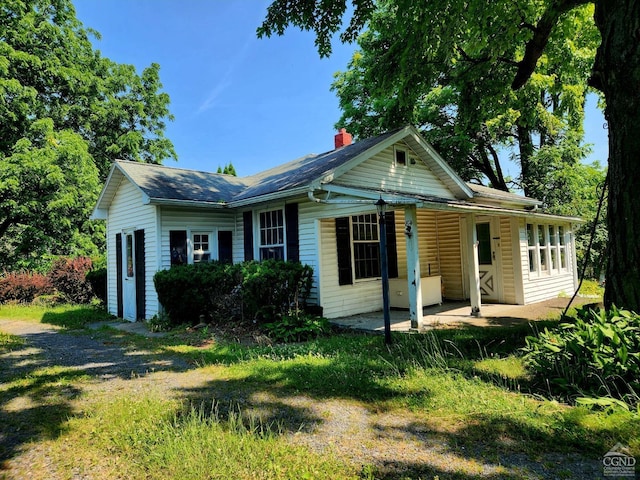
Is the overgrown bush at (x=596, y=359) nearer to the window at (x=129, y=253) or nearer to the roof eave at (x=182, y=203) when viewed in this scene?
the roof eave at (x=182, y=203)

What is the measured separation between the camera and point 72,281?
50.2 feet

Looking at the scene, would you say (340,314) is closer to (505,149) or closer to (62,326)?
(62,326)

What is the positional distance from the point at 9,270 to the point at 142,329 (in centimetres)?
1313

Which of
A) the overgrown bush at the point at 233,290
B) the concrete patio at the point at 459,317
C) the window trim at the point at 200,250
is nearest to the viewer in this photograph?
the concrete patio at the point at 459,317

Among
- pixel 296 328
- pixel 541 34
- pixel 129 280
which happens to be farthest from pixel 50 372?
pixel 541 34

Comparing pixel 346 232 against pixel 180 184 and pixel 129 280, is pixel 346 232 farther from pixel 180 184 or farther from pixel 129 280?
pixel 129 280

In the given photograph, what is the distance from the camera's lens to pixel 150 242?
10273 mm

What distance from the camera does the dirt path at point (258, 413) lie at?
107 inches

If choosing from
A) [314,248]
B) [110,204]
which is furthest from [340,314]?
[110,204]

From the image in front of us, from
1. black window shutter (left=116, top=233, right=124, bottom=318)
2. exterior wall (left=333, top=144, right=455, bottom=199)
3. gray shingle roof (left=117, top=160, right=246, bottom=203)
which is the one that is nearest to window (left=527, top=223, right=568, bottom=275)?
exterior wall (left=333, top=144, right=455, bottom=199)

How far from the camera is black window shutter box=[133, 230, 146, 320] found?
421 inches

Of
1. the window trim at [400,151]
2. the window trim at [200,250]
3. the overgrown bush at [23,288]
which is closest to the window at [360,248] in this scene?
the window trim at [400,151]

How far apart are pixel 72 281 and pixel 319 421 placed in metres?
15.6

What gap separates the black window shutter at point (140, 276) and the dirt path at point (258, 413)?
13.7 feet
